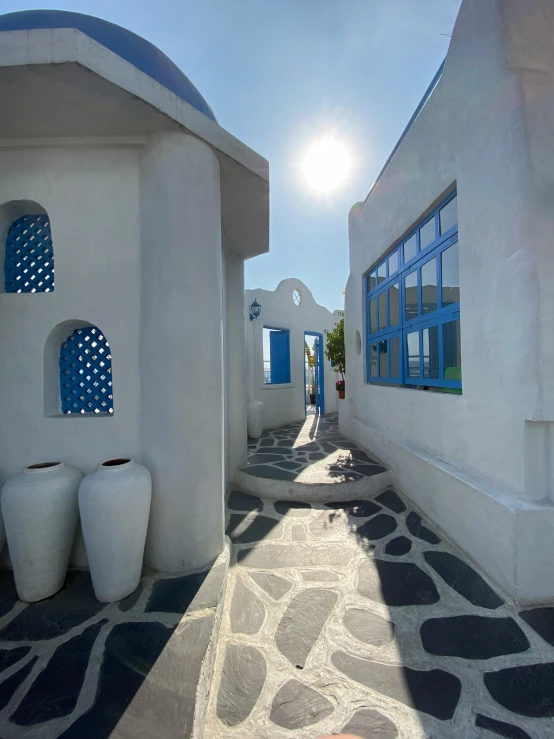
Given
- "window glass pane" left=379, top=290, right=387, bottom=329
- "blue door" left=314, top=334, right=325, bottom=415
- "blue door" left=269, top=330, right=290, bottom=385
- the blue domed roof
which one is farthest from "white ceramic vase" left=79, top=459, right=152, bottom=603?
"blue door" left=314, top=334, right=325, bottom=415

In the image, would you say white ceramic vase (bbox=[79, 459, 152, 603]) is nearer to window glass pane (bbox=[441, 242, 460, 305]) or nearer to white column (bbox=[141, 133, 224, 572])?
white column (bbox=[141, 133, 224, 572])

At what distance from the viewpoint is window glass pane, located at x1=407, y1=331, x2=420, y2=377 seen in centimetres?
444

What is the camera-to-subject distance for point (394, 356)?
205 inches

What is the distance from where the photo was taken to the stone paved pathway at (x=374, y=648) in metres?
1.60

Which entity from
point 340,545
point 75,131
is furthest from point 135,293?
point 340,545

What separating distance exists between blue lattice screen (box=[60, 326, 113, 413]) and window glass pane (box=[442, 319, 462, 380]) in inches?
148

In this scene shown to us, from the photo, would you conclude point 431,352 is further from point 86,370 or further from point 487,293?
point 86,370

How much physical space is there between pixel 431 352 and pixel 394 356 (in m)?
1.16

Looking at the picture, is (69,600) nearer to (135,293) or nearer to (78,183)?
(135,293)

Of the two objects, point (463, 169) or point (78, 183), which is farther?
point (463, 169)

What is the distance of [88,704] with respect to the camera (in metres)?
1.57

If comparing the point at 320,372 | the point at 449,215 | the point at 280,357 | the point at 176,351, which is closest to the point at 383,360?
the point at 449,215

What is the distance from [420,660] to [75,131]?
481 cm

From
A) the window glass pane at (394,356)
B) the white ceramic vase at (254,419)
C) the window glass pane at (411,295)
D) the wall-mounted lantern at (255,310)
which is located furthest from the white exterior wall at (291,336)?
the window glass pane at (411,295)
